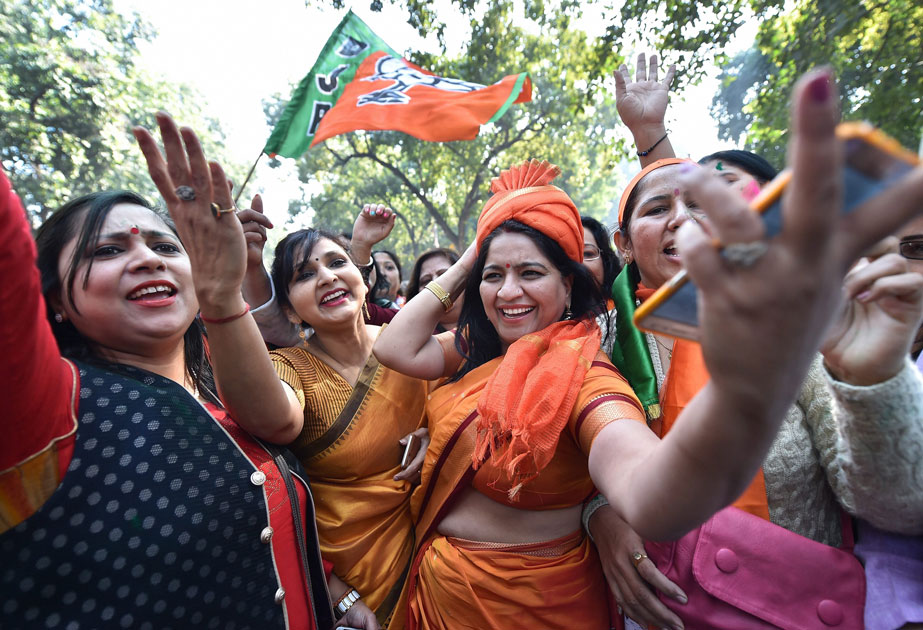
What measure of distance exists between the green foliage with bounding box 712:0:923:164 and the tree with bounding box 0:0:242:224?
1383 cm

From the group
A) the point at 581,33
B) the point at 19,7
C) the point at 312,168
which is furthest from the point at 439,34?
the point at 19,7

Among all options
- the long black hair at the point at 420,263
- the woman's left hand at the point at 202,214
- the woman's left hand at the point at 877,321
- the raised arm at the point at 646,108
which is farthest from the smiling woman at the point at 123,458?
the long black hair at the point at 420,263

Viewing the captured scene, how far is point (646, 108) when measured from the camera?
235cm

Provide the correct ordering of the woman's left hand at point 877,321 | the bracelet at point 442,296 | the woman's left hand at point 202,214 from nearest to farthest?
the woman's left hand at point 877,321
the woman's left hand at point 202,214
the bracelet at point 442,296

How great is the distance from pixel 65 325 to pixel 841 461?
7.03 ft

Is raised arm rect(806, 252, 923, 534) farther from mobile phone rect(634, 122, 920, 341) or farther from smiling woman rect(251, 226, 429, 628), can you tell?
smiling woman rect(251, 226, 429, 628)

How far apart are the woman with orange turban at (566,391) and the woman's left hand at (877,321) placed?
441 mm

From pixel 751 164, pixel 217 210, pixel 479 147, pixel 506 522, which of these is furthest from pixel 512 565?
pixel 479 147

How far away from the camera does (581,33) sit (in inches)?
351

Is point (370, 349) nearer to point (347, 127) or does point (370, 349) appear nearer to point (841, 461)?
point (841, 461)

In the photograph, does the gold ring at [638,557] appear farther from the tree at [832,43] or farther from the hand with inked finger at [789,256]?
the tree at [832,43]

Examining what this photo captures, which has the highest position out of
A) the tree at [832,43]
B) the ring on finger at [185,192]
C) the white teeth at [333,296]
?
the tree at [832,43]

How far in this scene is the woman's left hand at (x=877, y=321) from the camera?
92cm

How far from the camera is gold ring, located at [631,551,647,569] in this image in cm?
138
